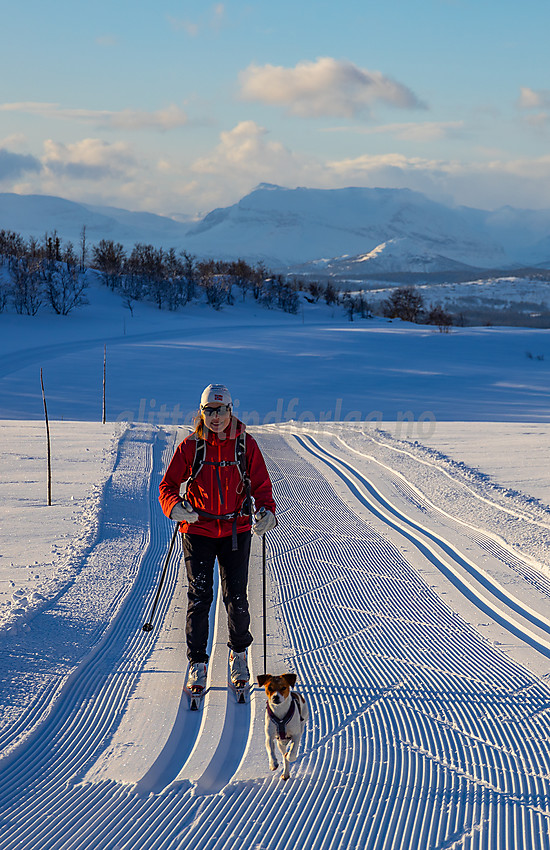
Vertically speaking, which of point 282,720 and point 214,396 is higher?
point 214,396

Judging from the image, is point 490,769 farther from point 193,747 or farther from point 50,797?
point 50,797

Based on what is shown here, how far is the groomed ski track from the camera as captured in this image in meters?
2.89

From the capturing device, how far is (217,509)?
395 cm

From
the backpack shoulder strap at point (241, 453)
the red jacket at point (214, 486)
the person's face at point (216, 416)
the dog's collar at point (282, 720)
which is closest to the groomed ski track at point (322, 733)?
the dog's collar at point (282, 720)


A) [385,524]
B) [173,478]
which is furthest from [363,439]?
[173,478]

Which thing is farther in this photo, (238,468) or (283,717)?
(238,468)

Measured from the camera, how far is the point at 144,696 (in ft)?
13.1

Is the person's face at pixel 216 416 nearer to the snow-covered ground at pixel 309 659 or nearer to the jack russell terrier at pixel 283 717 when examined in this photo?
the jack russell terrier at pixel 283 717

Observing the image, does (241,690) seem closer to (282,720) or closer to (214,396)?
(282,720)

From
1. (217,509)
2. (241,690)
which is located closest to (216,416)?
(217,509)

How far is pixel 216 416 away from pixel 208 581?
947mm

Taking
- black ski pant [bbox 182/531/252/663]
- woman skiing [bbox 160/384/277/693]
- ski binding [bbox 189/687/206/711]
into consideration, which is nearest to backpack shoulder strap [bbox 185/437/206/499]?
woman skiing [bbox 160/384/277/693]

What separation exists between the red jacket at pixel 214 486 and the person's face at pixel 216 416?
0.14 feet

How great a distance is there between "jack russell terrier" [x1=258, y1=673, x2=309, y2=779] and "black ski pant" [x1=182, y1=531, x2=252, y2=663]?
947 millimetres
